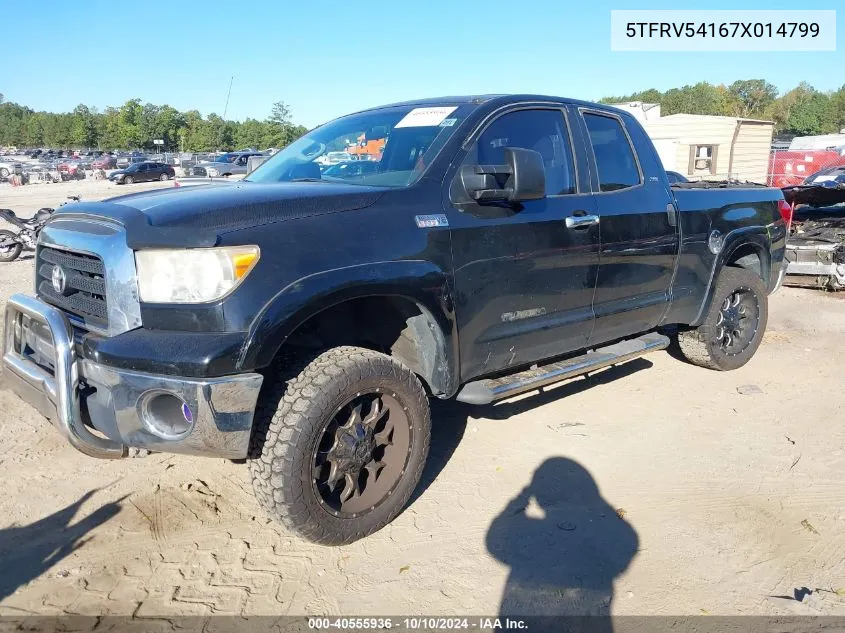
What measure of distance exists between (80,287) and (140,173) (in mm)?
37723

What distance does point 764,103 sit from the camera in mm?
90562

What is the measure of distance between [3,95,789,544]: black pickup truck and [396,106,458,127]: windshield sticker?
0.05 feet

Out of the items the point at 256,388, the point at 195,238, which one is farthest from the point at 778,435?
the point at 195,238

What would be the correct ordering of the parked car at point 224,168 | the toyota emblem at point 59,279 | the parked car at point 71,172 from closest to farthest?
the toyota emblem at point 59,279 < the parked car at point 224,168 < the parked car at point 71,172

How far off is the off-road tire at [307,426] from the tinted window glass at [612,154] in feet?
6.67

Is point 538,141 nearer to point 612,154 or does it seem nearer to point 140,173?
point 612,154

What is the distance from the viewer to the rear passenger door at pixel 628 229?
4.16m

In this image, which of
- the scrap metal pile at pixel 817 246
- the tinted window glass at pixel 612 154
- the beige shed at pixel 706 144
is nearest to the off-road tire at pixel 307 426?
the tinted window glass at pixel 612 154

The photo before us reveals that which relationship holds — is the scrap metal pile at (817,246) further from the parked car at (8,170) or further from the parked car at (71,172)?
the parked car at (8,170)

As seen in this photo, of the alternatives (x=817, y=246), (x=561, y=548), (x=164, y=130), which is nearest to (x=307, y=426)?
(x=561, y=548)

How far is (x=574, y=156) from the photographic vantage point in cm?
408

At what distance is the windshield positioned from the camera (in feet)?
11.5

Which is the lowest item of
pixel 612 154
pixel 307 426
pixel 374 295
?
pixel 307 426

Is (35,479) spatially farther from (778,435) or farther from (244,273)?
(778,435)
